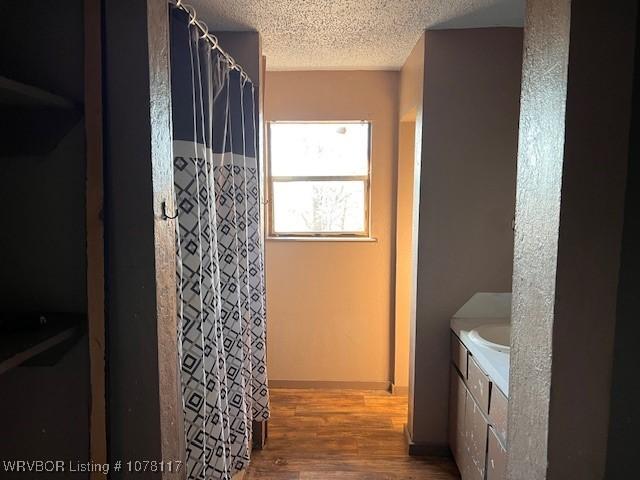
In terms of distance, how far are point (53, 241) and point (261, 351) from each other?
1.70 meters

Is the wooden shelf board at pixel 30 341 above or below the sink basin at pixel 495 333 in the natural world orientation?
above

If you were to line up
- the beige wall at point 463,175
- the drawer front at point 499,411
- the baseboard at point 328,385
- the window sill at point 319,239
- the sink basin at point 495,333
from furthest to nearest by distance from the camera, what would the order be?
the baseboard at point 328,385
the window sill at point 319,239
the beige wall at point 463,175
the sink basin at point 495,333
the drawer front at point 499,411

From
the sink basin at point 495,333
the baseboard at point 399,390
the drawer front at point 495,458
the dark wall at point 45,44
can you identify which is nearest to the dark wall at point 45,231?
the dark wall at point 45,44

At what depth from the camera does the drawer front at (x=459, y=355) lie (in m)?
2.29

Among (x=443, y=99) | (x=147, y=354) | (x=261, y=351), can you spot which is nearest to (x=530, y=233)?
(x=147, y=354)

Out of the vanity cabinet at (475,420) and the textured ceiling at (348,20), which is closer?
the vanity cabinet at (475,420)

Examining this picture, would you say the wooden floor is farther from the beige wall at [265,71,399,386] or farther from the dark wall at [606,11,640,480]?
the dark wall at [606,11,640,480]

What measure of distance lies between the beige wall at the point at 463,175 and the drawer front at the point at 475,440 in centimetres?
43

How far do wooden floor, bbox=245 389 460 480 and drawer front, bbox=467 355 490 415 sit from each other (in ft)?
2.18

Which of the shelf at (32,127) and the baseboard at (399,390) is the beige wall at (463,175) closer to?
the baseboard at (399,390)

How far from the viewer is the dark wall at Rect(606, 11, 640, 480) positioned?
2.79 feet

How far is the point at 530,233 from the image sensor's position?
3.31 feet

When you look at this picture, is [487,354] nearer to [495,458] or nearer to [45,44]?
[495,458]

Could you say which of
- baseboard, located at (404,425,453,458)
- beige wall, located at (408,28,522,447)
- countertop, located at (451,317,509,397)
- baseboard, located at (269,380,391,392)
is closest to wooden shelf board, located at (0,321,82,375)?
countertop, located at (451,317,509,397)
